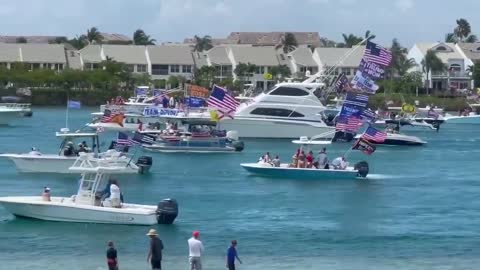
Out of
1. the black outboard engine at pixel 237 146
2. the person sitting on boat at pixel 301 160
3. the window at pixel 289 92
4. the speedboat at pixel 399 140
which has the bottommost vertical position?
the speedboat at pixel 399 140

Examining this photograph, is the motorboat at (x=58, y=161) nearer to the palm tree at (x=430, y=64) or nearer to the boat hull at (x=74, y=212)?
the boat hull at (x=74, y=212)

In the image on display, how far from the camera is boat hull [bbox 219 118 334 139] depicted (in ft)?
327

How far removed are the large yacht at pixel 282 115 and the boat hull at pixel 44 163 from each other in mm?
32675

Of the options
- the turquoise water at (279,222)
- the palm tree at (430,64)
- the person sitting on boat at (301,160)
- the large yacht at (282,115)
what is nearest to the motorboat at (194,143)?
the turquoise water at (279,222)

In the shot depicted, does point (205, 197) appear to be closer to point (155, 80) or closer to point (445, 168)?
point (445, 168)

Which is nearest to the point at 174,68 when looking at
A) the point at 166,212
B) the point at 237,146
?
the point at 237,146

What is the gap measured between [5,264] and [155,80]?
5848 inches

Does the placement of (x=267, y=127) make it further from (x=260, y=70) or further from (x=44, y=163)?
(x=260, y=70)

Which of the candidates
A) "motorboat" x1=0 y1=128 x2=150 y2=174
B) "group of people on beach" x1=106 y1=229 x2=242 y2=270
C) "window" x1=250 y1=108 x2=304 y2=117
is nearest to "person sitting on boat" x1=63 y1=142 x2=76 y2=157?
"motorboat" x1=0 y1=128 x2=150 y2=174

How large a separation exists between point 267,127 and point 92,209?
180 feet

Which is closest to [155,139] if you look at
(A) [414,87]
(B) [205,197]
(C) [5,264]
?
(B) [205,197]

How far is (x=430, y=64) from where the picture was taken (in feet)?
612

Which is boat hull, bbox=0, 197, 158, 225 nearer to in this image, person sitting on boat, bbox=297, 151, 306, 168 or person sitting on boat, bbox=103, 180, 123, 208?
person sitting on boat, bbox=103, 180, 123, 208

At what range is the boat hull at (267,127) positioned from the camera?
99.7m
